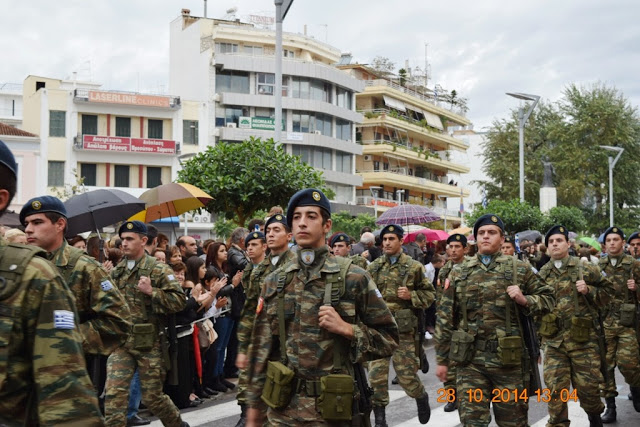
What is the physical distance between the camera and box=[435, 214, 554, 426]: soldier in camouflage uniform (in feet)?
22.8

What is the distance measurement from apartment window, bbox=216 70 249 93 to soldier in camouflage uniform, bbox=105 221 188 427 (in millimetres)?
50073

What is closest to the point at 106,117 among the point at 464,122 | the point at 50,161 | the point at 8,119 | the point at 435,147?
the point at 50,161

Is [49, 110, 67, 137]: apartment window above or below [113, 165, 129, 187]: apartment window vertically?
above

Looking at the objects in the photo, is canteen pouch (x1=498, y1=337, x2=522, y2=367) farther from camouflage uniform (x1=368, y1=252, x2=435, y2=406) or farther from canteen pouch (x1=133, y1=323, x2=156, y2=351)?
canteen pouch (x1=133, y1=323, x2=156, y2=351)

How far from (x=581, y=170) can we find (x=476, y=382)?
→ 54322 mm

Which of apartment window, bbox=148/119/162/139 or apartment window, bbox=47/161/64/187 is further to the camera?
apartment window, bbox=148/119/162/139

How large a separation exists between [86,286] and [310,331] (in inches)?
62.4

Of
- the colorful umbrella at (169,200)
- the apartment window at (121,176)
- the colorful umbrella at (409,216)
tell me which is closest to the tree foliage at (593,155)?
the apartment window at (121,176)

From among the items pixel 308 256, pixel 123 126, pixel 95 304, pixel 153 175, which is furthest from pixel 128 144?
pixel 308 256

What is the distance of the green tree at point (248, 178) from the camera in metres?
19.8

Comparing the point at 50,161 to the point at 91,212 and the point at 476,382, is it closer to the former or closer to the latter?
the point at 91,212

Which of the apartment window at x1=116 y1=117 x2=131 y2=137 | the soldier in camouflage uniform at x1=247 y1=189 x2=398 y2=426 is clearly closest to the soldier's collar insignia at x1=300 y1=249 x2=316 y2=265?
the soldier in camouflage uniform at x1=247 y1=189 x2=398 y2=426

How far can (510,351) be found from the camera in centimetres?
690

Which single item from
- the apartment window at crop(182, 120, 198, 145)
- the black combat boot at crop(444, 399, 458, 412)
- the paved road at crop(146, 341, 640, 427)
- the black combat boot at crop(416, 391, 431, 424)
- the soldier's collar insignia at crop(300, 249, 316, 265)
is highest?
the apartment window at crop(182, 120, 198, 145)
